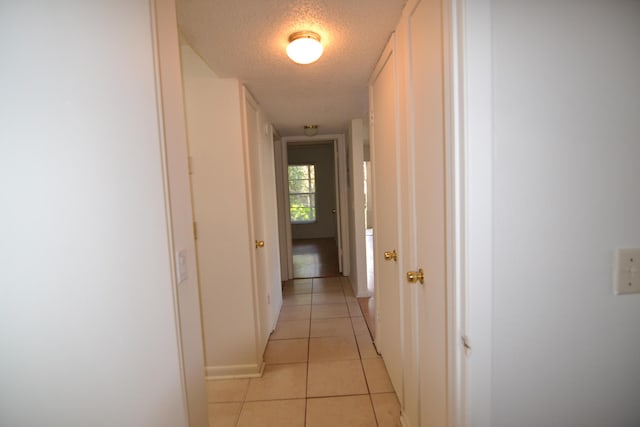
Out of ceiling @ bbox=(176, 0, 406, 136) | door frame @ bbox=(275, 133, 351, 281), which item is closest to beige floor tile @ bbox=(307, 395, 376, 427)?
ceiling @ bbox=(176, 0, 406, 136)

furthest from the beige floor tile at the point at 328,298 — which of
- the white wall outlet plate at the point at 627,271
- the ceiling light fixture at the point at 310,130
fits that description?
the white wall outlet plate at the point at 627,271

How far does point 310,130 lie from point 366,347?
8.75ft

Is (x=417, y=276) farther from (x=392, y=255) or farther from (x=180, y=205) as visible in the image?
(x=180, y=205)

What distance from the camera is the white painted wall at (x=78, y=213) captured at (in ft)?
2.45

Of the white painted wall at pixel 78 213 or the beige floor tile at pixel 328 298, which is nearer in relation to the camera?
the white painted wall at pixel 78 213

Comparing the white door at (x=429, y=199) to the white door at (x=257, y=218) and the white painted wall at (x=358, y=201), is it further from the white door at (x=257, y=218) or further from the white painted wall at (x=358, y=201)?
the white painted wall at (x=358, y=201)

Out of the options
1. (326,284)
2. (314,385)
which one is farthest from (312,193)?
(314,385)

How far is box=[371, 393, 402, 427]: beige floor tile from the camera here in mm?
1643

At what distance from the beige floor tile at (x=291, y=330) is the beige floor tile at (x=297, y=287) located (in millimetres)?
849

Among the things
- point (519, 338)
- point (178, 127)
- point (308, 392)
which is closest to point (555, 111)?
point (519, 338)

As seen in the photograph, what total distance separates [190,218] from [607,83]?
4.47 ft

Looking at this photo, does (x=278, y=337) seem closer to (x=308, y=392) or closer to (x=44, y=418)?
(x=308, y=392)

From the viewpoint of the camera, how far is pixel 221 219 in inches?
79.7

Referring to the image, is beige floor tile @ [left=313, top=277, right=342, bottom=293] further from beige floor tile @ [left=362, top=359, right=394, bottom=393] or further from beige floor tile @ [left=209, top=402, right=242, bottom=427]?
beige floor tile @ [left=209, top=402, right=242, bottom=427]
